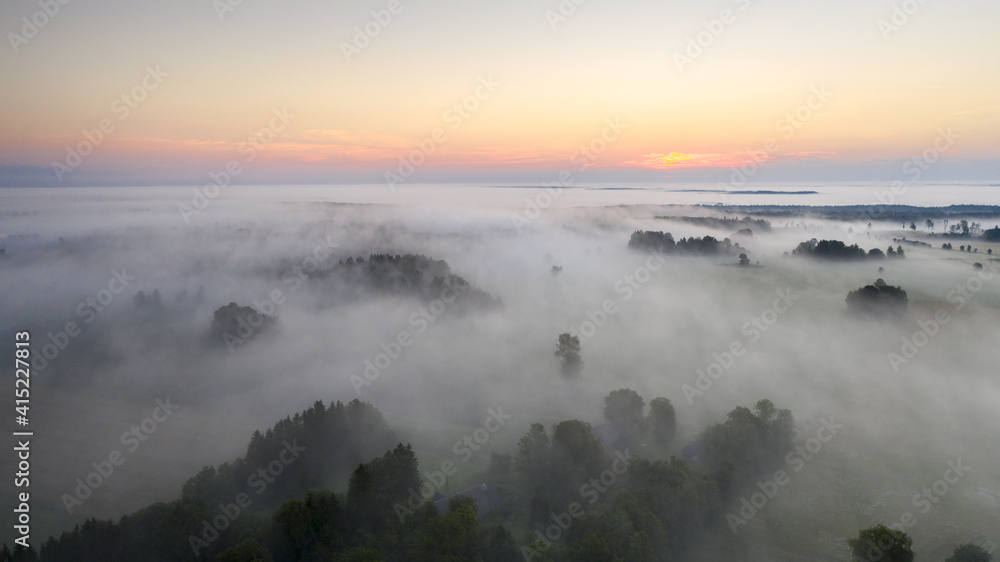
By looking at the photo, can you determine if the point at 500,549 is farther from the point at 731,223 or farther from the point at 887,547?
the point at 731,223

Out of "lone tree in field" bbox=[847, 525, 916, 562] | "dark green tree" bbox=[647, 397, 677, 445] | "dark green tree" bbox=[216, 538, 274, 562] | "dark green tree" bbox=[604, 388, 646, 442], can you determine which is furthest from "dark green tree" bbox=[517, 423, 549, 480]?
"lone tree in field" bbox=[847, 525, 916, 562]

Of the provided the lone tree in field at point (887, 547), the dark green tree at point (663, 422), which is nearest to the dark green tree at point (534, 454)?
the dark green tree at point (663, 422)

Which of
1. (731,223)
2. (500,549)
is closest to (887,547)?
(500,549)

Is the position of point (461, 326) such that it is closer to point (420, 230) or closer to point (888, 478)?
point (888, 478)

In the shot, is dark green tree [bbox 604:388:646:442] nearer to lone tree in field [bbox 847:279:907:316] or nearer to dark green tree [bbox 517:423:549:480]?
dark green tree [bbox 517:423:549:480]

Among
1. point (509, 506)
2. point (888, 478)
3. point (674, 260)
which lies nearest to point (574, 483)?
point (509, 506)

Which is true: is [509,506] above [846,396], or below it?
below

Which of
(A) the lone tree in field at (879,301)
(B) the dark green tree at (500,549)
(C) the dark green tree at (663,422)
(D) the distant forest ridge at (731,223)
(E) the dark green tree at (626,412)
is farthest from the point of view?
(D) the distant forest ridge at (731,223)

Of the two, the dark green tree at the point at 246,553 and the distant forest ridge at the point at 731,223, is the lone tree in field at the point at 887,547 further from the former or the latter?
the distant forest ridge at the point at 731,223

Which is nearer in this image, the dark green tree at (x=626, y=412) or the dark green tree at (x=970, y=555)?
the dark green tree at (x=970, y=555)
